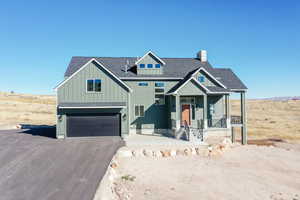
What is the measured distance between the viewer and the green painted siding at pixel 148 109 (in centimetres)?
1986

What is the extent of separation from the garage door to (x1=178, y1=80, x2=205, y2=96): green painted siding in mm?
6927

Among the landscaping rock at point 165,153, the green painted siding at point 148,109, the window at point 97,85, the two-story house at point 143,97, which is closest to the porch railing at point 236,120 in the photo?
the two-story house at point 143,97

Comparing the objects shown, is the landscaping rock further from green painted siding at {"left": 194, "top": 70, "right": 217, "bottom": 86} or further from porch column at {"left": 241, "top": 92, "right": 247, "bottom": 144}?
porch column at {"left": 241, "top": 92, "right": 247, "bottom": 144}

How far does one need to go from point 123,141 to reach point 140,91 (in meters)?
6.19

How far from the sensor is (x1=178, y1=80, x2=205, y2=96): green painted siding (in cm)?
1780

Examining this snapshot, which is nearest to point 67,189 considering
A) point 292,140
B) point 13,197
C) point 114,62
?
point 13,197

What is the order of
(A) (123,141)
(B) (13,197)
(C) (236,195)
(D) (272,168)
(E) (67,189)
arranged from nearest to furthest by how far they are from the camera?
1. (B) (13,197)
2. (E) (67,189)
3. (C) (236,195)
4. (D) (272,168)
5. (A) (123,141)

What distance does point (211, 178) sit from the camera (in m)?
10.6

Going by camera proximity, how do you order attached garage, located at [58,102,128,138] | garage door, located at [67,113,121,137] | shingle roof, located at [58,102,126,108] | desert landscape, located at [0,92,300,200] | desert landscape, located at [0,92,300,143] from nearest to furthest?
desert landscape, located at [0,92,300,200] → shingle roof, located at [58,102,126,108] → attached garage, located at [58,102,128,138] → garage door, located at [67,113,121,137] → desert landscape, located at [0,92,300,143]

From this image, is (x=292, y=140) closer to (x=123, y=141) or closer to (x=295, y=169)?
(x=295, y=169)

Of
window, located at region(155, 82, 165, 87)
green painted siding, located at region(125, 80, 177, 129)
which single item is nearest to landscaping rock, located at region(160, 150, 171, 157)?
green painted siding, located at region(125, 80, 177, 129)

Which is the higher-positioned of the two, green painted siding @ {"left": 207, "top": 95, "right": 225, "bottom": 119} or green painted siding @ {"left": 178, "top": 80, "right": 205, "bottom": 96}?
green painted siding @ {"left": 178, "top": 80, "right": 205, "bottom": 96}

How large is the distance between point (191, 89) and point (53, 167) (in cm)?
1314

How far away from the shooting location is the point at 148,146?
14.6 metres
